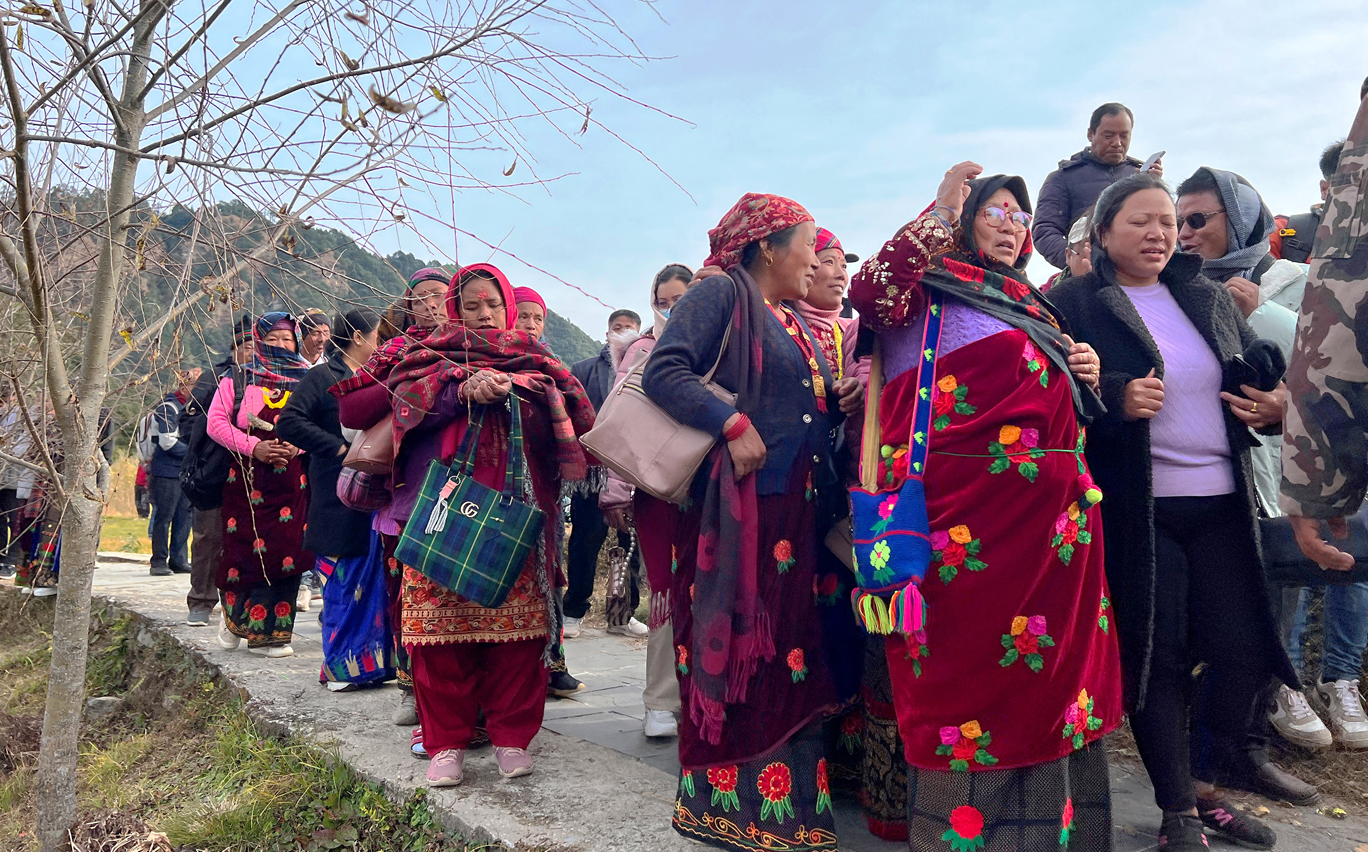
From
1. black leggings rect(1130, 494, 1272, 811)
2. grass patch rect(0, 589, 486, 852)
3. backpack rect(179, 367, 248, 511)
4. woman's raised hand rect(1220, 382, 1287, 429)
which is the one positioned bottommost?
grass patch rect(0, 589, 486, 852)

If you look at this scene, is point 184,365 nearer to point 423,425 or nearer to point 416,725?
point 423,425

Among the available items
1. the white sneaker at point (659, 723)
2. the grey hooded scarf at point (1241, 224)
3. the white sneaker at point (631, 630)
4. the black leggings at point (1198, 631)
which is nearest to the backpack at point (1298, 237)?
the grey hooded scarf at point (1241, 224)

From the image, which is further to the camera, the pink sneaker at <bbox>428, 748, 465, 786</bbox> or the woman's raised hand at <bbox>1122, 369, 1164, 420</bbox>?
the pink sneaker at <bbox>428, 748, 465, 786</bbox>

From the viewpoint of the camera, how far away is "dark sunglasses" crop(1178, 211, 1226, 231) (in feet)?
10.5

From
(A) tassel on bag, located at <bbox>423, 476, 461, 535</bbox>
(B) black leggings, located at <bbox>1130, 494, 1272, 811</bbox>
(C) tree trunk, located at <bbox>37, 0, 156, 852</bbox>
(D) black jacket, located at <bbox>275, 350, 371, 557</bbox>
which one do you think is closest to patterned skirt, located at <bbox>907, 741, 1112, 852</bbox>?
(B) black leggings, located at <bbox>1130, 494, 1272, 811</bbox>

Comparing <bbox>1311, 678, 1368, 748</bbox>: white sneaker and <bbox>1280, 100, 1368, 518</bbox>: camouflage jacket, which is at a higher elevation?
<bbox>1280, 100, 1368, 518</bbox>: camouflage jacket

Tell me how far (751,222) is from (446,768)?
2.11 m

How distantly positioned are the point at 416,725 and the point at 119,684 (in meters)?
3.24

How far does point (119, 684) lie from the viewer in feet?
19.3

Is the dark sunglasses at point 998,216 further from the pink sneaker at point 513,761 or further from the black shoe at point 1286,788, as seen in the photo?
the pink sneaker at point 513,761

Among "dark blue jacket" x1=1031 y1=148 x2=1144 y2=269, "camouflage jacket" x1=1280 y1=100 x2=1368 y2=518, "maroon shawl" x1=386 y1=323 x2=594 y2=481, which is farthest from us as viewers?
"dark blue jacket" x1=1031 y1=148 x2=1144 y2=269

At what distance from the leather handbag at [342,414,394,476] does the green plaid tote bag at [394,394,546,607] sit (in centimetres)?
34

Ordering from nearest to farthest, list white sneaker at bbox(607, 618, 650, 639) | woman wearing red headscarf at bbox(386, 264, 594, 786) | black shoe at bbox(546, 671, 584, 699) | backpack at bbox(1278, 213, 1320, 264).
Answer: woman wearing red headscarf at bbox(386, 264, 594, 786) < backpack at bbox(1278, 213, 1320, 264) < black shoe at bbox(546, 671, 584, 699) < white sneaker at bbox(607, 618, 650, 639)

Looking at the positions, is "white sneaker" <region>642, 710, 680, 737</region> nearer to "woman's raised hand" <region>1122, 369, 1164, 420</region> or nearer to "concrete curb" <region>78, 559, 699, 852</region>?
"concrete curb" <region>78, 559, 699, 852</region>
